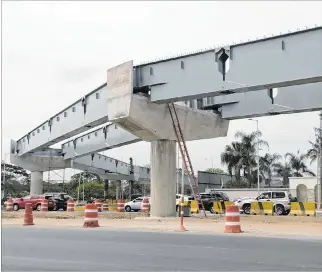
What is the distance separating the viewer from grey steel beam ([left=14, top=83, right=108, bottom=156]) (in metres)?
30.5

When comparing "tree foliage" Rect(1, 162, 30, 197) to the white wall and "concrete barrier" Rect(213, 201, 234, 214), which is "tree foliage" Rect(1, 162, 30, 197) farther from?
"concrete barrier" Rect(213, 201, 234, 214)

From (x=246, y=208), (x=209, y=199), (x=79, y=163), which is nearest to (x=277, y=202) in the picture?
(x=246, y=208)

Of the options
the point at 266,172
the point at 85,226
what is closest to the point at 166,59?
the point at 85,226

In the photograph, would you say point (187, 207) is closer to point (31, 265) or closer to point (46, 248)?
point (46, 248)

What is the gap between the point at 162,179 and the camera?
27.4 m

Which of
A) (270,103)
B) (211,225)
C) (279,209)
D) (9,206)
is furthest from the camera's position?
(9,206)

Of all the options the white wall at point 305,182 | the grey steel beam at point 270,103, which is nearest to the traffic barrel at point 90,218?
the grey steel beam at point 270,103

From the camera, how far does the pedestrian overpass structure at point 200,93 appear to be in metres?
20.1

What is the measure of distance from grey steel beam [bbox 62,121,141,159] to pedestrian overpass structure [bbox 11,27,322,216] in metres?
6.26

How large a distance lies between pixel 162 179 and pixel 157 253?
51.9 feet

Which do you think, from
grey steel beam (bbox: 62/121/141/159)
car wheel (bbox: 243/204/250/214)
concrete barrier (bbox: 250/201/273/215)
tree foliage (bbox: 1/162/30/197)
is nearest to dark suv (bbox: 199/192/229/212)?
car wheel (bbox: 243/204/250/214)

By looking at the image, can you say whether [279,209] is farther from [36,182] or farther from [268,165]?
[268,165]

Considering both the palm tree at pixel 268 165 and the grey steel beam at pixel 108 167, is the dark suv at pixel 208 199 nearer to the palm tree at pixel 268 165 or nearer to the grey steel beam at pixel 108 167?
the grey steel beam at pixel 108 167

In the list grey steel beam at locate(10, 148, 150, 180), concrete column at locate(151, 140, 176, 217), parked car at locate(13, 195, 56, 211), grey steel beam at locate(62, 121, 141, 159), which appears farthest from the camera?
grey steel beam at locate(10, 148, 150, 180)
